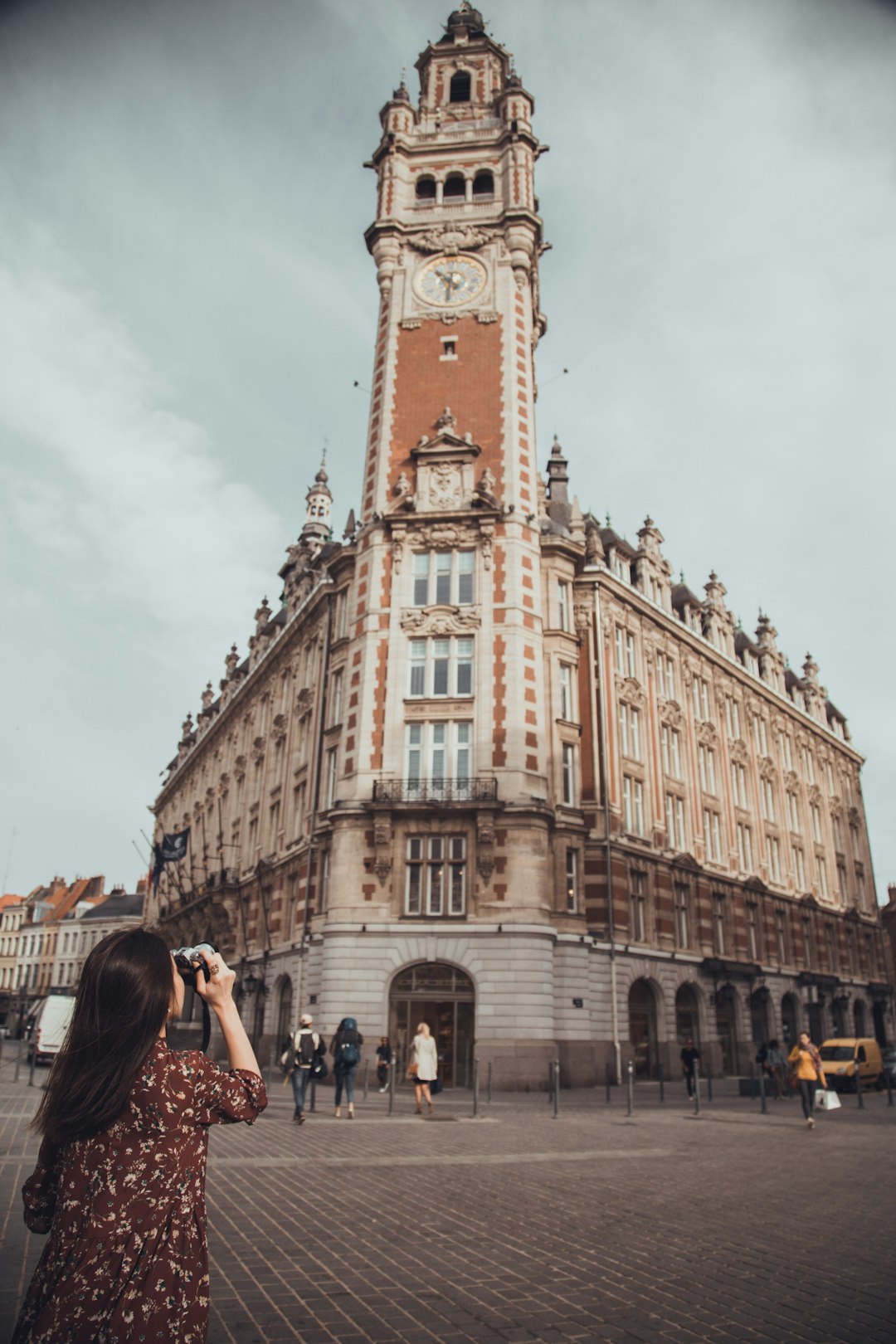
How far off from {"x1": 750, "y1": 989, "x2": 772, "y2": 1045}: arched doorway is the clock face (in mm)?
34322

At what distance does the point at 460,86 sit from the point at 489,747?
118ft

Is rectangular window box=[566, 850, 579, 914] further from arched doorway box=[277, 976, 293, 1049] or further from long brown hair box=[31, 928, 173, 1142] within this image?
long brown hair box=[31, 928, 173, 1142]

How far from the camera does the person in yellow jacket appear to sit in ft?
61.5

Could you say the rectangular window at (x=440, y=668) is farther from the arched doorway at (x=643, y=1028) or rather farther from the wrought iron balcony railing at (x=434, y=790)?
the arched doorway at (x=643, y=1028)

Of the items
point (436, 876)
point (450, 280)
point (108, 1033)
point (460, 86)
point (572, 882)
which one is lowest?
point (108, 1033)

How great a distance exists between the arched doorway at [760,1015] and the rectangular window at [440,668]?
23109 mm

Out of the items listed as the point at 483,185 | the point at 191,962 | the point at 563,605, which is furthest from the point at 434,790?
the point at 483,185

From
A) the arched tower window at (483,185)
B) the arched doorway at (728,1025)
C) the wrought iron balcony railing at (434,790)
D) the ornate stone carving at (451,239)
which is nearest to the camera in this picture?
the wrought iron balcony railing at (434,790)

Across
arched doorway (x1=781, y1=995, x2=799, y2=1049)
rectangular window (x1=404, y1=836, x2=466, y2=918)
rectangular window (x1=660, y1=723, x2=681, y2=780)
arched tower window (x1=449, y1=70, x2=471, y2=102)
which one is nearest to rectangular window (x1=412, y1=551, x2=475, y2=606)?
rectangular window (x1=404, y1=836, x2=466, y2=918)

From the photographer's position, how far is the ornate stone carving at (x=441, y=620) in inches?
1302

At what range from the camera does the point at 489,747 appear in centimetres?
3136

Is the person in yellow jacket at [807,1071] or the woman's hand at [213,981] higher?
the woman's hand at [213,981]

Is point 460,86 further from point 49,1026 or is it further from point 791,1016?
point 791,1016

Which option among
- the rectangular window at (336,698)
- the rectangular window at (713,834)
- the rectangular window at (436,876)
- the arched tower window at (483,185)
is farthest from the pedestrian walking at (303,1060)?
the arched tower window at (483,185)
